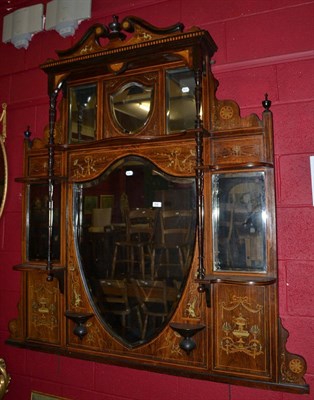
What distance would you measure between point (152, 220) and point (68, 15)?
1243 mm

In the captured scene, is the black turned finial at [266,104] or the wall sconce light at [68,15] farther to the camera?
the wall sconce light at [68,15]

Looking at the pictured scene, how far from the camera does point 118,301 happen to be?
1700 mm

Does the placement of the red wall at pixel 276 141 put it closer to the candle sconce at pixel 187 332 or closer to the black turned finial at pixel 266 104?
the black turned finial at pixel 266 104

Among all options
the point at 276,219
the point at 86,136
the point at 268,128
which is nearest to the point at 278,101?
the point at 268,128

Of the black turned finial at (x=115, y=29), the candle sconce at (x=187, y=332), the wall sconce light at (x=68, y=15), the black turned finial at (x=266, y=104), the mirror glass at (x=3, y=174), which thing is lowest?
the candle sconce at (x=187, y=332)

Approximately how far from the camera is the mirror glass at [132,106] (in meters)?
1.67

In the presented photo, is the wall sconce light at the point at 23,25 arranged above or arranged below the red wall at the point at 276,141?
above

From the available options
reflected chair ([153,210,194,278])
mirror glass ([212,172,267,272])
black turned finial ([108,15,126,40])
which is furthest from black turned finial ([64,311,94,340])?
black turned finial ([108,15,126,40])

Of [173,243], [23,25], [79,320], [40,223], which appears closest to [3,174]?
[40,223]

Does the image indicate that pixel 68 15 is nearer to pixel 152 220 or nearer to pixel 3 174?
pixel 3 174

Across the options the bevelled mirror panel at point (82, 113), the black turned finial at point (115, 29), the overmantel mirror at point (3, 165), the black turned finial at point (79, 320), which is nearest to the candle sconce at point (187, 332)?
the black turned finial at point (79, 320)

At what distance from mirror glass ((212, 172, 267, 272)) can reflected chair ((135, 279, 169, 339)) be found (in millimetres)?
284

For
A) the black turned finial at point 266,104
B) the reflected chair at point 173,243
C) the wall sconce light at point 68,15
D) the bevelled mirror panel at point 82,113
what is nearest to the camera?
the black turned finial at point 266,104

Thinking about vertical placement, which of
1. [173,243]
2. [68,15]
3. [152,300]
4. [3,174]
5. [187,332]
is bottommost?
[187,332]
